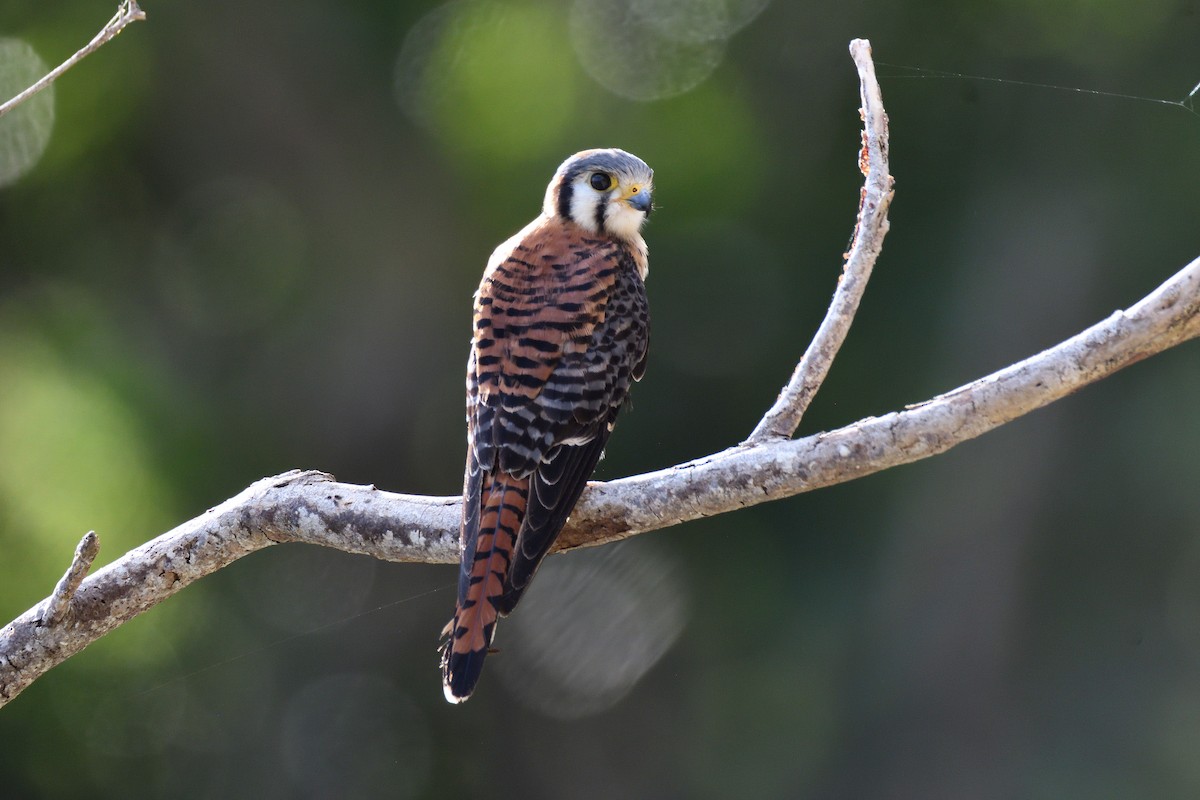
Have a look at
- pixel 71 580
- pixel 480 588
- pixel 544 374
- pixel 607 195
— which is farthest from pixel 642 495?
pixel 607 195

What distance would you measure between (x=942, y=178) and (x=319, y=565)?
3682mm

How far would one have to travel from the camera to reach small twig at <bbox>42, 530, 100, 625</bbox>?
221 centimetres

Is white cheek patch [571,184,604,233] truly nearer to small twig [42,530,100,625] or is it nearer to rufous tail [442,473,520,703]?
rufous tail [442,473,520,703]

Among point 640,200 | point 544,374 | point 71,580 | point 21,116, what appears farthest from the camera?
point 21,116

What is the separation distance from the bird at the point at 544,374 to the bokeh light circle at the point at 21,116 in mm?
3226

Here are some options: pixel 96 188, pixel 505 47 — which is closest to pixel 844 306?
pixel 505 47

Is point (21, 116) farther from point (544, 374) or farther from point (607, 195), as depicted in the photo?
point (544, 374)

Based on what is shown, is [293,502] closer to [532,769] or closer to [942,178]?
[532,769]

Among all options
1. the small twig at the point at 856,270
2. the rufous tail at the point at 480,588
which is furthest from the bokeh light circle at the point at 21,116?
the small twig at the point at 856,270

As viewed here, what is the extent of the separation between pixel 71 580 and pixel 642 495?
997 mm

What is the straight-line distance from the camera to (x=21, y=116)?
6062mm

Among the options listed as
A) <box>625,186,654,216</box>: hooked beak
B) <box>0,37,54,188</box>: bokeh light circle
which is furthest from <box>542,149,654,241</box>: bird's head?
<box>0,37,54,188</box>: bokeh light circle

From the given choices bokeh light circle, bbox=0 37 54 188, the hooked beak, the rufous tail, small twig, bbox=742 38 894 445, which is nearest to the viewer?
the rufous tail

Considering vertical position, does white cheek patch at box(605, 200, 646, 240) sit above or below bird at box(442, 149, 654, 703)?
above
